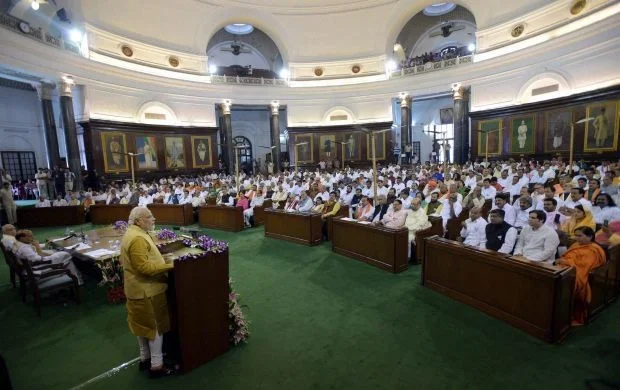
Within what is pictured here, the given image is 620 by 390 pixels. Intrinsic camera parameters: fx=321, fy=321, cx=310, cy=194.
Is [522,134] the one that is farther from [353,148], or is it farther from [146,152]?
[146,152]

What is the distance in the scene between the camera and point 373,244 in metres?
5.72

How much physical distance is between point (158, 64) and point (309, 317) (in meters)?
19.1

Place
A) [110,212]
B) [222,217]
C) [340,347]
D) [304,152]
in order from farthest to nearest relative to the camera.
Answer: [304,152]
[110,212]
[222,217]
[340,347]

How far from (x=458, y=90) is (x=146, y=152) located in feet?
59.6

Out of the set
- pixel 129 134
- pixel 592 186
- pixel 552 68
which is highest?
pixel 552 68

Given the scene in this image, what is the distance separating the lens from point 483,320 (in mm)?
3824

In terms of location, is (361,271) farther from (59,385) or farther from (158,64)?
(158,64)

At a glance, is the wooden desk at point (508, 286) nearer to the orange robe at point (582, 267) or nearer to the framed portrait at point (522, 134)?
the orange robe at point (582, 267)

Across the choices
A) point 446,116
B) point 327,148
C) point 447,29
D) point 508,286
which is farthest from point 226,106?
point 508,286

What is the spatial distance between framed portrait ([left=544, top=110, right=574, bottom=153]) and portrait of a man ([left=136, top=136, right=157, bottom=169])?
20418 millimetres

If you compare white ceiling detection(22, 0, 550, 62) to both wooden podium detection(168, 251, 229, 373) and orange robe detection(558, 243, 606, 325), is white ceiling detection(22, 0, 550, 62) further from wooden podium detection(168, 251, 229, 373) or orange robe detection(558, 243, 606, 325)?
wooden podium detection(168, 251, 229, 373)

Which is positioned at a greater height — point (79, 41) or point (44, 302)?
point (79, 41)

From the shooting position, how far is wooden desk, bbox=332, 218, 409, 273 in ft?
17.6

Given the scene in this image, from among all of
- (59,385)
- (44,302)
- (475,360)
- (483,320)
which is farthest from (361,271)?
(44,302)
